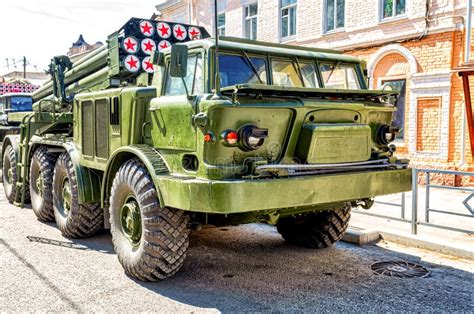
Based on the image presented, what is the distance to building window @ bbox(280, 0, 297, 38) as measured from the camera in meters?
15.3

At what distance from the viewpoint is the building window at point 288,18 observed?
15305 mm

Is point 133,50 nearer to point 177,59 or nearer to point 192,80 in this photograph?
point 192,80

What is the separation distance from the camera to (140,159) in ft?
16.1

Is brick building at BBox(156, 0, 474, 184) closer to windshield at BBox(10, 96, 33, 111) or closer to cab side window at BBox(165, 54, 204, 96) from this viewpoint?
cab side window at BBox(165, 54, 204, 96)

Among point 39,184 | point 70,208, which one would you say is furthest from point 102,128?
point 39,184

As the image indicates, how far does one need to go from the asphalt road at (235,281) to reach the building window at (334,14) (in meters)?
8.84

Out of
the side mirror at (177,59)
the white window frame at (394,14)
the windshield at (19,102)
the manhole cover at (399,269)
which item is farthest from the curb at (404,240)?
the windshield at (19,102)

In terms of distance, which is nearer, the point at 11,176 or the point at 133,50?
the point at 133,50

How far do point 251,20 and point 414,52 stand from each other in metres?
6.75

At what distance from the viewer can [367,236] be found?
6.53m

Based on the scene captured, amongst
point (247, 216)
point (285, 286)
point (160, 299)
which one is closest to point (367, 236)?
point (285, 286)

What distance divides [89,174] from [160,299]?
2453 mm

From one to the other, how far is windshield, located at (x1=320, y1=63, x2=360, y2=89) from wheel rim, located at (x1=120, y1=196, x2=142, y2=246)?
251 centimetres

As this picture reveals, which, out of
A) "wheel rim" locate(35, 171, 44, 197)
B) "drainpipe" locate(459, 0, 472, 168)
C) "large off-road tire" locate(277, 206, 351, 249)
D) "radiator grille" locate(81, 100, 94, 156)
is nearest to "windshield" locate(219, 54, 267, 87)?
"large off-road tire" locate(277, 206, 351, 249)
